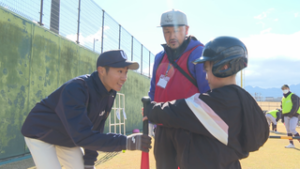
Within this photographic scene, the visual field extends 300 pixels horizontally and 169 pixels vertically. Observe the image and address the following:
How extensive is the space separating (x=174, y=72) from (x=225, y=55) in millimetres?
622

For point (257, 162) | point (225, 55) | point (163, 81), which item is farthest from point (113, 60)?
point (257, 162)

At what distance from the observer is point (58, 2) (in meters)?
7.40

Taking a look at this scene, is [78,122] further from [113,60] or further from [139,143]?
[113,60]

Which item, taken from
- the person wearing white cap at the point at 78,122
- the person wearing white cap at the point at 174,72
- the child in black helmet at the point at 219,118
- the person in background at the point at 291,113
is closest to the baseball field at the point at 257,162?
the person in background at the point at 291,113

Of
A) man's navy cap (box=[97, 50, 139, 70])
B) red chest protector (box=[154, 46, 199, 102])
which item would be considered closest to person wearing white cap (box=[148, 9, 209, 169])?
red chest protector (box=[154, 46, 199, 102])

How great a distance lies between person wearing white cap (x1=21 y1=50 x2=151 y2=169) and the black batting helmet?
31.9 inches

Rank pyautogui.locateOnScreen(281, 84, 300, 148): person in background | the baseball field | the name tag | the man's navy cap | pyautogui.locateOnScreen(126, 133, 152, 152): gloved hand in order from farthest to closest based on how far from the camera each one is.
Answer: pyautogui.locateOnScreen(281, 84, 300, 148): person in background → the baseball field → the man's navy cap → the name tag → pyautogui.locateOnScreen(126, 133, 152, 152): gloved hand

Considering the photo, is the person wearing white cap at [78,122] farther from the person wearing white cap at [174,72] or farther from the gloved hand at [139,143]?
the person wearing white cap at [174,72]

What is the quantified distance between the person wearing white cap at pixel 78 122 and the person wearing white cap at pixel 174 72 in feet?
1.03

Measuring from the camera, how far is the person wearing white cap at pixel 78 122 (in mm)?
1985

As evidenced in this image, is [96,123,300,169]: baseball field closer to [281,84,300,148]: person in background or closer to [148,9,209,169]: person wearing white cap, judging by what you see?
[281,84,300,148]: person in background

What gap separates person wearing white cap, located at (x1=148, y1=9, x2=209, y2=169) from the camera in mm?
2143

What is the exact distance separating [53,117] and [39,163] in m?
0.49

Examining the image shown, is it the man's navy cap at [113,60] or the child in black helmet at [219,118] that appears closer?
the child in black helmet at [219,118]
